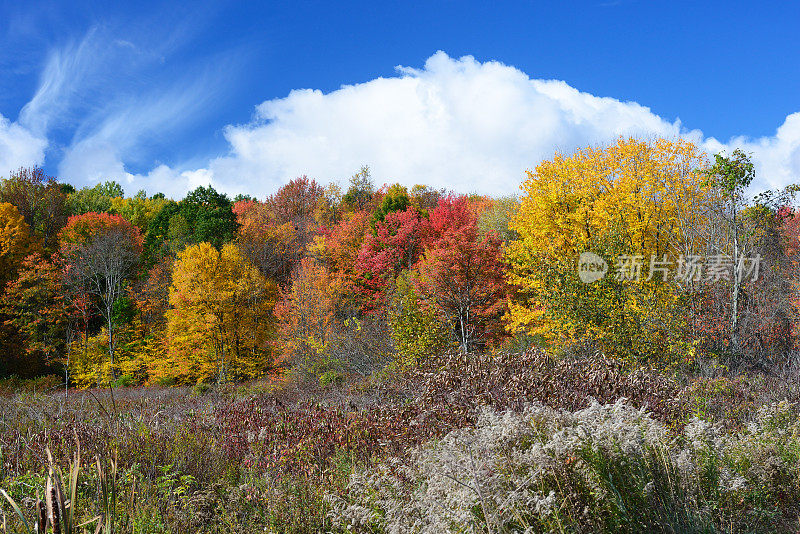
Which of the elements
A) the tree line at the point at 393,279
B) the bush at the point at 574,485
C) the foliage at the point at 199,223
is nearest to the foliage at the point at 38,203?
the tree line at the point at 393,279

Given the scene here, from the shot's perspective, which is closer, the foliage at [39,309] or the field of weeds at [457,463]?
the field of weeds at [457,463]

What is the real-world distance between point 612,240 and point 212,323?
66.9ft

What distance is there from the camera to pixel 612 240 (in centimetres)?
1152

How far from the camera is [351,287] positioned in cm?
2916

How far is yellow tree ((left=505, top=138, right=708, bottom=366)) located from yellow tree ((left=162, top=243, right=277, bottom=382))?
14.1m

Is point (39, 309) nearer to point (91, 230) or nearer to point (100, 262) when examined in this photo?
point (100, 262)

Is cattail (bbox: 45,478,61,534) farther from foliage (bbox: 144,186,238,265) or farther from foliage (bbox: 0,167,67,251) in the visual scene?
foliage (bbox: 0,167,67,251)

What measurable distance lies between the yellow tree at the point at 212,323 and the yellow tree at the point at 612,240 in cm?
1411

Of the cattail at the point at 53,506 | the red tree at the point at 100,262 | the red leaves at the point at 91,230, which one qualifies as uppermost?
the red leaves at the point at 91,230

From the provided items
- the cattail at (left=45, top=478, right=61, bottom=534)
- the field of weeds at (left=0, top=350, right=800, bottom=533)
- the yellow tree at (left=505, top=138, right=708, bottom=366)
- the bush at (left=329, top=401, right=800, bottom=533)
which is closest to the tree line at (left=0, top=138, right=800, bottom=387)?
the yellow tree at (left=505, top=138, right=708, bottom=366)

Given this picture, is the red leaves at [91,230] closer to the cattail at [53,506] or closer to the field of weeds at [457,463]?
the field of weeds at [457,463]

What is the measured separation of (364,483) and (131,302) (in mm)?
29248

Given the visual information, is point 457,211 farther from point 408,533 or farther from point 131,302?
point 408,533

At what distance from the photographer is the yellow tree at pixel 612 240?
1097 centimetres
